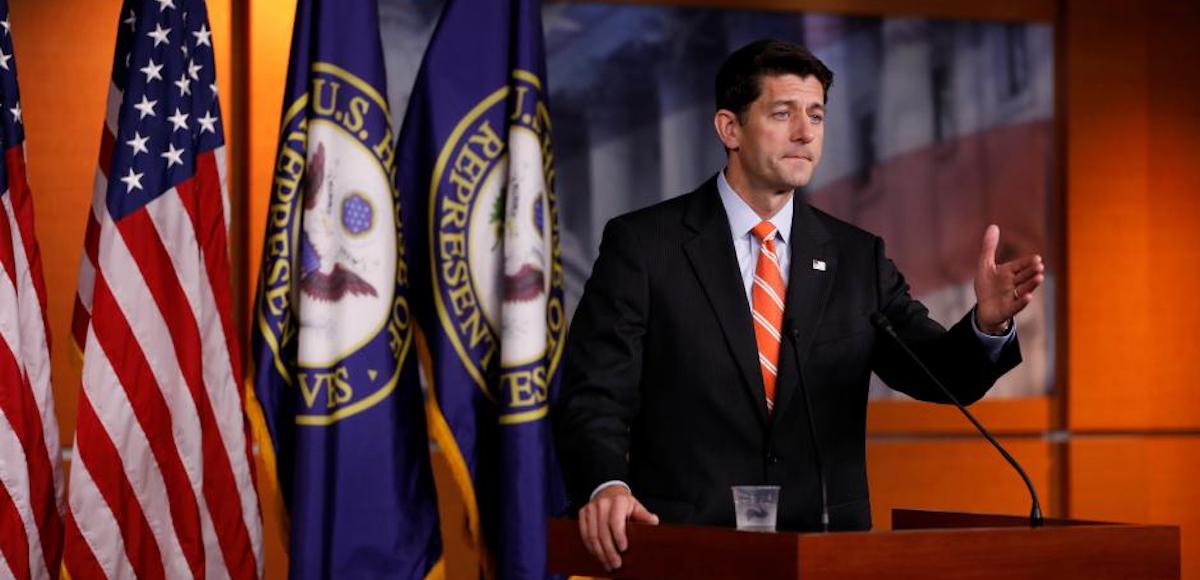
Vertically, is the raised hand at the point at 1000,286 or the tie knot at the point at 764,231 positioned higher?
the tie knot at the point at 764,231

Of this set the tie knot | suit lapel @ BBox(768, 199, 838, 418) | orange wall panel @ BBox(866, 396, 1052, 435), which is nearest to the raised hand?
suit lapel @ BBox(768, 199, 838, 418)

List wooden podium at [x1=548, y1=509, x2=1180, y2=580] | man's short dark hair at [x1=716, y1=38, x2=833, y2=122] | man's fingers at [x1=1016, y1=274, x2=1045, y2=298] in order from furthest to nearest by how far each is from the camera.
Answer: man's short dark hair at [x1=716, y1=38, x2=833, y2=122] → man's fingers at [x1=1016, y1=274, x2=1045, y2=298] → wooden podium at [x1=548, y1=509, x2=1180, y2=580]

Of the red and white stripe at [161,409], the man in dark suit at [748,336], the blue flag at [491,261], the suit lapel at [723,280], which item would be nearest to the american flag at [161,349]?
the red and white stripe at [161,409]

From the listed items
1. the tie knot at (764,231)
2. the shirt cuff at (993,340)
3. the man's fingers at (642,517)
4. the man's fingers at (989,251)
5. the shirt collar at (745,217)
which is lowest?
the man's fingers at (642,517)

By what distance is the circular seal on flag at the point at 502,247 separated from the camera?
173 inches

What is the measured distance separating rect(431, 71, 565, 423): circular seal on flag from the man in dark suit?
1237mm

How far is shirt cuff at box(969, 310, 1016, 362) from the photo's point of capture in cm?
276

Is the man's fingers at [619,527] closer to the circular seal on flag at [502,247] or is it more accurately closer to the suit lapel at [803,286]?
the suit lapel at [803,286]

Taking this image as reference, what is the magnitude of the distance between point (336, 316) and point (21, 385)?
0.81m

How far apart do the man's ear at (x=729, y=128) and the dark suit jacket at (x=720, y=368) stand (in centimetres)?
13

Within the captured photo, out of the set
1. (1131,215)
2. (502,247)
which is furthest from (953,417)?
(502,247)

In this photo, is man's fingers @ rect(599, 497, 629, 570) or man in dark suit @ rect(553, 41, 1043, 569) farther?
man in dark suit @ rect(553, 41, 1043, 569)

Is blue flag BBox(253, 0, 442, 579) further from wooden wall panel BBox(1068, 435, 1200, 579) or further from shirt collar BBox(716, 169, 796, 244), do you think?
wooden wall panel BBox(1068, 435, 1200, 579)

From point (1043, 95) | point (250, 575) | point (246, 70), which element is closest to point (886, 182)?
point (1043, 95)
